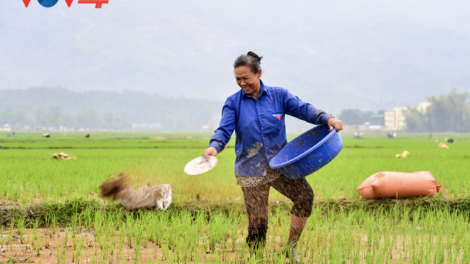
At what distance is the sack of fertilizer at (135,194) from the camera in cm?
435

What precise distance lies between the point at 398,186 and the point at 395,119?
115328 millimetres

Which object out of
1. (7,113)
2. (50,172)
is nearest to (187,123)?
(7,113)

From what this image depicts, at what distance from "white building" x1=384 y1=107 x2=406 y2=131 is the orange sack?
110m

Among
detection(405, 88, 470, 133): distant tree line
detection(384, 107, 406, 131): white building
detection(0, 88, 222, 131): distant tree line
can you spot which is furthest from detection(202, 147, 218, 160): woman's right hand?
detection(0, 88, 222, 131): distant tree line

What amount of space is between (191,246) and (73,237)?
1286mm

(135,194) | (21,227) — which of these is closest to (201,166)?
(135,194)

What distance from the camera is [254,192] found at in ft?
9.22

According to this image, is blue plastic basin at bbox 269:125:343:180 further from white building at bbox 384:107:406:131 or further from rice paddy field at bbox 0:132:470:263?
white building at bbox 384:107:406:131

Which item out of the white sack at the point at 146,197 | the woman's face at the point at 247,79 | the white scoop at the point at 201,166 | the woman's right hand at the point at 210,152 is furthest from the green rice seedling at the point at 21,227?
the woman's face at the point at 247,79

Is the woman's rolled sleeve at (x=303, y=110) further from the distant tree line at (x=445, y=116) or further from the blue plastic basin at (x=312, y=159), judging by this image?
the distant tree line at (x=445, y=116)

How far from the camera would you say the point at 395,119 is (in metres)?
112

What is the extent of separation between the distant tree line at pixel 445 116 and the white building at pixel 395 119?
75.7ft

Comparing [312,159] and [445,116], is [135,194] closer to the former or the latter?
[312,159]

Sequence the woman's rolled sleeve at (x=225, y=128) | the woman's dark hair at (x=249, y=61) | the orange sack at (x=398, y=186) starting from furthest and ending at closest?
the orange sack at (x=398, y=186) → the woman's rolled sleeve at (x=225, y=128) → the woman's dark hair at (x=249, y=61)
